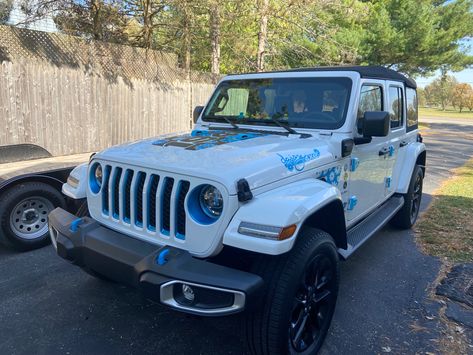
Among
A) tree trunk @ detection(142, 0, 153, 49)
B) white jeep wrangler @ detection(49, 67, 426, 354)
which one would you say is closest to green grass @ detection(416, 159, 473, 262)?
white jeep wrangler @ detection(49, 67, 426, 354)

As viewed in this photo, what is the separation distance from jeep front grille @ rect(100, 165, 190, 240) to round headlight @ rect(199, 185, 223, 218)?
11cm

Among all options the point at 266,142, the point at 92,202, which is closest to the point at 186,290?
the point at 92,202

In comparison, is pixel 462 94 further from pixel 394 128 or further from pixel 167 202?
pixel 167 202

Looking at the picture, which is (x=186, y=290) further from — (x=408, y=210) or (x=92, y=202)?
(x=408, y=210)

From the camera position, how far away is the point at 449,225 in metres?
5.53

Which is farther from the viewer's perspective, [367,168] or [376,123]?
[367,168]

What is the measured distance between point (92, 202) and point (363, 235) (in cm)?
242

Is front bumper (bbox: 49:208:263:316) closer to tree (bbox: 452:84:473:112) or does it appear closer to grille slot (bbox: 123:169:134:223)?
grille slot (bbox: 123:169:134:223)

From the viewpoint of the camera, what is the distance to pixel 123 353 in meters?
2.70

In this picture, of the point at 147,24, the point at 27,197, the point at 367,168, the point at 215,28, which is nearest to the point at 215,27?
the point at 215,28

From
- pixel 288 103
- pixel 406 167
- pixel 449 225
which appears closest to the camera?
pixel 288 103

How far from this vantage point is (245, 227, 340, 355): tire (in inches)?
89.5

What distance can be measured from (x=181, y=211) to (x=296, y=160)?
0.94 meters

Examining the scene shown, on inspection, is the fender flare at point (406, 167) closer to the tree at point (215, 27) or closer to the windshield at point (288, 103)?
the windshield at point (288, 103)
